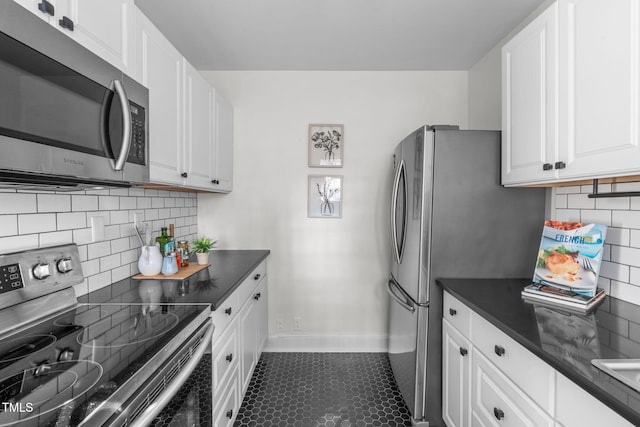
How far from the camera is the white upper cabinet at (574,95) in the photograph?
3.46 ft

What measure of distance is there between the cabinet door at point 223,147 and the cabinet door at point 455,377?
1.80m

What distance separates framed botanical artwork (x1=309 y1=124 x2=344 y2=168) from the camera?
8.91 feet

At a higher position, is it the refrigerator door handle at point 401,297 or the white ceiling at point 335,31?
the white ceiling at point 335,31

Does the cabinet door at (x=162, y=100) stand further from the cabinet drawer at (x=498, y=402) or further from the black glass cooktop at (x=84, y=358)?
the cabinet drawer at (x=498, y=402)

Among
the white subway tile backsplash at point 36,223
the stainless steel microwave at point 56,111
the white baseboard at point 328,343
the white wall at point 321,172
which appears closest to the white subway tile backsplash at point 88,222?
the white subway tile backsplash at point 36,223

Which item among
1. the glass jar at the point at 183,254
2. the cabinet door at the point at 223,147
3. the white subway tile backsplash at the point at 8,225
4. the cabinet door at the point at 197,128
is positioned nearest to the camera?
the white subway tile backsplash at the point at 8,225

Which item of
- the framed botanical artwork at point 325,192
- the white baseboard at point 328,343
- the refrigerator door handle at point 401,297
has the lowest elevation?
the white baseboard at point 328,343

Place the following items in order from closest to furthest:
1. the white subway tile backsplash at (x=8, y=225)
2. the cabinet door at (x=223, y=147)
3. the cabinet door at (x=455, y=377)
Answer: the white subway tile backsplash at (x=8, y=225) → the cabinet door at (x=455, y=377) → the cabinet door at (x=223, y=147)

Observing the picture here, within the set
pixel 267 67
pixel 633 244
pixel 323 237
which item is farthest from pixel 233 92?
pixel 633 244

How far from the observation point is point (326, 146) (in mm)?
2715

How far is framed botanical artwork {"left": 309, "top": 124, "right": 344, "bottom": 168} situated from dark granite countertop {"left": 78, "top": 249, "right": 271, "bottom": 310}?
3.74 feet

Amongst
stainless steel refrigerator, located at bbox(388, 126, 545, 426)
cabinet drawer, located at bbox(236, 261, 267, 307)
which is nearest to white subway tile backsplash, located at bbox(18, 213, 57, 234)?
cabinet drawer, located at bbox(236, 261, 267, 307)

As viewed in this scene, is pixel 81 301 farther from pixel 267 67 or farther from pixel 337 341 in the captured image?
pixel 267 67

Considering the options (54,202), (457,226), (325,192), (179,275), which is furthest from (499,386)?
(54,202)
